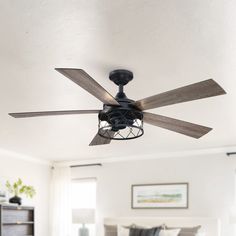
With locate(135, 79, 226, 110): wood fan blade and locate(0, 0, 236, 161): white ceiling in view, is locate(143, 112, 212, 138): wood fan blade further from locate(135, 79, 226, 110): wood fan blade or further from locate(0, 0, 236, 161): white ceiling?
locate(0, 0, 236, 161): white ceiling

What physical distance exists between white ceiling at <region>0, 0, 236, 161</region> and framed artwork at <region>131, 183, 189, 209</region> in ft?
7.08

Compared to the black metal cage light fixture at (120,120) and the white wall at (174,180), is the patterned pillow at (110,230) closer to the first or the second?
the white wall at (174,180)

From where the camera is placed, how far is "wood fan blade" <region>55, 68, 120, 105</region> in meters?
2.34

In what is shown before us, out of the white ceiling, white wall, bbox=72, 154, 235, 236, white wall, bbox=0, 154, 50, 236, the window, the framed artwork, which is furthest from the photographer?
the window

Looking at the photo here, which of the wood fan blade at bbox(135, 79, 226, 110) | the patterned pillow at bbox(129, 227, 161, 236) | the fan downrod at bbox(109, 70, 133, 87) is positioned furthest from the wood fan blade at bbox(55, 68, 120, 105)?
the patterned pillow at bbox(129, 227, 161, 236)

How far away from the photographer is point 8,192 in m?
6.41

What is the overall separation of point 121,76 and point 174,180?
3.78 metres

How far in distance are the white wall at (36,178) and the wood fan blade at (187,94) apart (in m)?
4.30

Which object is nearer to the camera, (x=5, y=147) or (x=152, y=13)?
(x=152, y=13)

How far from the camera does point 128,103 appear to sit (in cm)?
292

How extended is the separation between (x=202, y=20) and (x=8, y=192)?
502 cm

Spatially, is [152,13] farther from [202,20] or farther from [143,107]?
[143,107]

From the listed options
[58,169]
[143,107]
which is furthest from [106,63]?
[58,169]

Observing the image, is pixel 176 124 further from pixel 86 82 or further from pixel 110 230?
pixel 110 230
